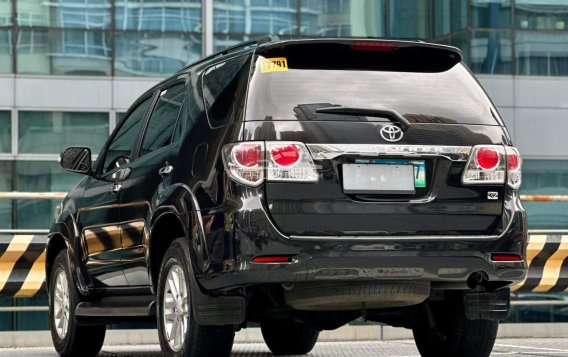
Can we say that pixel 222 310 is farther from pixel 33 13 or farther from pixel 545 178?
pixel 545 178

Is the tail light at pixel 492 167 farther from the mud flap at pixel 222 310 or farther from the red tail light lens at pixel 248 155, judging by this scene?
the mud flap at pixel 222 310

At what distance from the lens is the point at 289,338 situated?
33.9ft

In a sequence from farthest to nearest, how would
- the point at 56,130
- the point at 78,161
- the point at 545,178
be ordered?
the point at 545,178 < the point at 56,130 < the point at 78,161

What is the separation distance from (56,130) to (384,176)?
22192 mm

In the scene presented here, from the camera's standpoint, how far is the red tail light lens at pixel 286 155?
22.5 feet

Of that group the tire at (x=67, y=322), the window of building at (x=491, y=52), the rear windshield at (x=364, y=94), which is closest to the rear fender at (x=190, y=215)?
the rear windshield at (x=364, y=94)

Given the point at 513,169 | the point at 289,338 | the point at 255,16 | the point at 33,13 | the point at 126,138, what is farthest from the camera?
the point at 255,16

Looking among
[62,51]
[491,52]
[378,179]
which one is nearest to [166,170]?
[378,179]

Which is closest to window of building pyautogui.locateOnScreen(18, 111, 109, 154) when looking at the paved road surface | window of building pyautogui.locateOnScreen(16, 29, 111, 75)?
window of building pyautogui.locateOnScreen(16, 29, 111, 75)

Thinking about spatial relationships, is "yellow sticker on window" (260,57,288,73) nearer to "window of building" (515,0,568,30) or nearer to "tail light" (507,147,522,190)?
"tail light" (507,147,522,190)

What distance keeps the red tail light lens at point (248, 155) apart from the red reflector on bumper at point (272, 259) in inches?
18.1

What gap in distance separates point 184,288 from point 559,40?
25111mm

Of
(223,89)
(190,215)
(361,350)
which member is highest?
(223,89)

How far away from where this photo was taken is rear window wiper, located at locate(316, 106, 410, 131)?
7.05 metres
